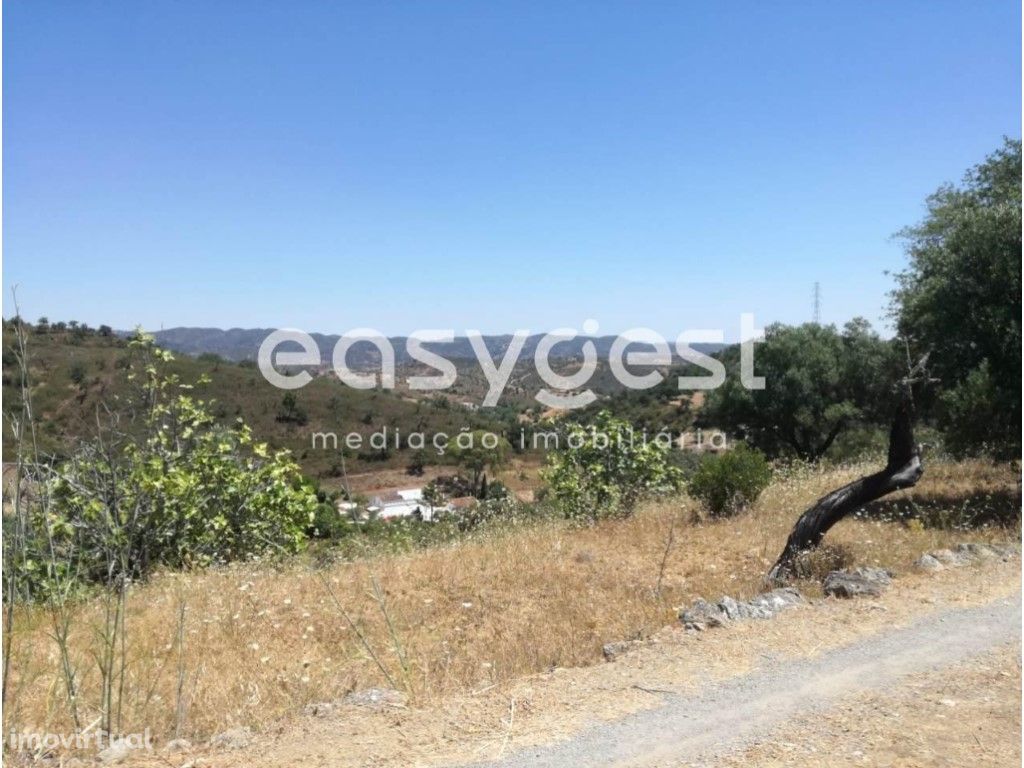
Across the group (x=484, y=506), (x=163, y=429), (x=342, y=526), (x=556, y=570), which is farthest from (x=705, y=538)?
(x=163, y=429)

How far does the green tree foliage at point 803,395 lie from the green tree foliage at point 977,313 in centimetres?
896

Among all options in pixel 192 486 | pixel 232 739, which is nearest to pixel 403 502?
pixel 192 486

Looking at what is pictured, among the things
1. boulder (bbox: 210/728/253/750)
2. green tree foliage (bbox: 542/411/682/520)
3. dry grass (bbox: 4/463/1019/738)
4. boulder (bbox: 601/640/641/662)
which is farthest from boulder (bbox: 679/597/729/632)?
green tree foliage (bbox: 542/411/682/520)

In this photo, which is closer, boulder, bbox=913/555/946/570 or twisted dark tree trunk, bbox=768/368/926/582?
boulder, bbox=913/555/946/570

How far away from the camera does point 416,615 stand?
6250mm

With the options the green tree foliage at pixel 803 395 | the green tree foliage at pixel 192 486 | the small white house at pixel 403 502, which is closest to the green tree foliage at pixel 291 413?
the small white house at pixel 403 502

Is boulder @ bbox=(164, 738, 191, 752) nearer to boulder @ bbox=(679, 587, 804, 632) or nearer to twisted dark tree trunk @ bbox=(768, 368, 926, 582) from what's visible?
boulder @ bbox=(679, 587, 804, 632)

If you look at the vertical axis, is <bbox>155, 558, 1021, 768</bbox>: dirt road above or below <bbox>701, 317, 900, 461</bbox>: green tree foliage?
below

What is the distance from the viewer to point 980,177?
11602mm

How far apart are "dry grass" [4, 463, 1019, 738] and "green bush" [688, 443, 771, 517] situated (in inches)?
15.3

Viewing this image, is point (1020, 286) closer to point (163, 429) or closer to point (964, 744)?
point (964, 744)

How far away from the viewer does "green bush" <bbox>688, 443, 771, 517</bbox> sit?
966 cm

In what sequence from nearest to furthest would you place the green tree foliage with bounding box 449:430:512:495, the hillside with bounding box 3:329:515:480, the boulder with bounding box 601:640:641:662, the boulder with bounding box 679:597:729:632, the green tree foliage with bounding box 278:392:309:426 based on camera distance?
the boulder with bounding box 601:640:641:662 < the boulder with bounding box 679:597:729:632 < the green tree foliage with bounding box 449:430:512:495 < the hillside with bounding box 3:329:515:480 < the green tree foliage with bounding box 278:392:309:426

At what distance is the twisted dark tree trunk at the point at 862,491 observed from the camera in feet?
21.7
